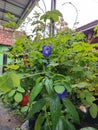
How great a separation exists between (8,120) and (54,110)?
57.6 inches

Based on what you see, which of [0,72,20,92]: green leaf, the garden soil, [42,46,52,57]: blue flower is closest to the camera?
[0,72,20,92]: green leaf

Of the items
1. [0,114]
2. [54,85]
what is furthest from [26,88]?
[0,114]

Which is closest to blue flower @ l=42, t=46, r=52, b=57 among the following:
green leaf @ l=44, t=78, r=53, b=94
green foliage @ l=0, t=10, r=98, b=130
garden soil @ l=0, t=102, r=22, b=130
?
green foliage @ l=0, t=10, r=98, b=130

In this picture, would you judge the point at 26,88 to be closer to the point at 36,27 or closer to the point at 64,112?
the point at 64,112

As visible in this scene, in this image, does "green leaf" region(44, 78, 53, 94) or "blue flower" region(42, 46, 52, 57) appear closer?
"green leaf" region(44, 78, 53, 94)

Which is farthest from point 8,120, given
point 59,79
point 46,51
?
point 59,79

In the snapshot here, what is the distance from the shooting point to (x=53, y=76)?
2.38ft

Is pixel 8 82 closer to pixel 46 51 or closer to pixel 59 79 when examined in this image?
pixel 59 79

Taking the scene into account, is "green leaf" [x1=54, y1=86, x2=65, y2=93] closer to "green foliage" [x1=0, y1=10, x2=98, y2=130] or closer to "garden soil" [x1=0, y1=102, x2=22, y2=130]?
"green foliage" [x1=0, y1=10, x2=98, y2=130]

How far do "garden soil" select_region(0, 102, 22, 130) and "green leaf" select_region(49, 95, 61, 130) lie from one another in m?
1.19

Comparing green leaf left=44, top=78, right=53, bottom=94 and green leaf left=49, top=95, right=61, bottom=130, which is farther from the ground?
green leaf left=44, top=78, right=53, bottom=94

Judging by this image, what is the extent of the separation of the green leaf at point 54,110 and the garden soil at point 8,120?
1.19 meters

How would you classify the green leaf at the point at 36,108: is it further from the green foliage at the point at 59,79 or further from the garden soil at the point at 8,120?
the garden soil at the point at 8,120

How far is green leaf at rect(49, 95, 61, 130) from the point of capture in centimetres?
64
